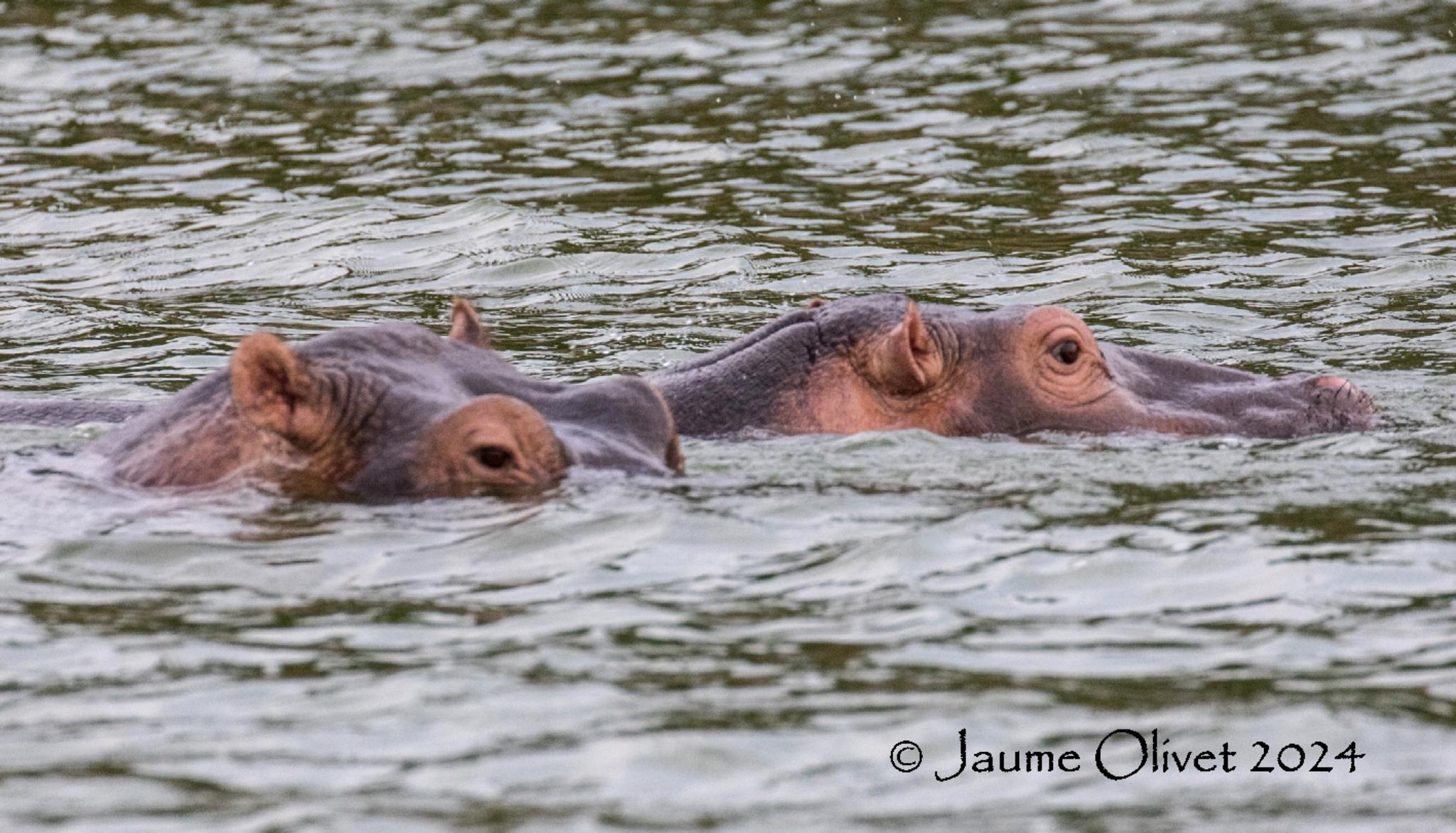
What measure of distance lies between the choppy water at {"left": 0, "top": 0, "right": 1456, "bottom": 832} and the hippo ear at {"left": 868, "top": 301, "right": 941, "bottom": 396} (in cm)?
43

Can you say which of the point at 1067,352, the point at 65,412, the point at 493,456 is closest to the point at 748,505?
the point at 493,456

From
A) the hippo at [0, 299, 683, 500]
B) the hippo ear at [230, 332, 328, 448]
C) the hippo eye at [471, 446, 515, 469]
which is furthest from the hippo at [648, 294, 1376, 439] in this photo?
the hippo ear at [230, 332, 328, 448]

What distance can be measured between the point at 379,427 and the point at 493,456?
1.27 feet

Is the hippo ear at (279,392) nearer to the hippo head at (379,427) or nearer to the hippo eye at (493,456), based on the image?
the hippo head at (379,427)

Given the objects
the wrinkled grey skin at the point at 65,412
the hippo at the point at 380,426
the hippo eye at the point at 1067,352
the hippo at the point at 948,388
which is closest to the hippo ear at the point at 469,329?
the hippo at the point at 380,426

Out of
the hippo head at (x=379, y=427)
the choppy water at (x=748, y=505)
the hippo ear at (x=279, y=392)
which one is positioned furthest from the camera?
the hippo head at (x=379, y=427)

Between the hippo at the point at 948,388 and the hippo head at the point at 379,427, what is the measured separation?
53.6 inches

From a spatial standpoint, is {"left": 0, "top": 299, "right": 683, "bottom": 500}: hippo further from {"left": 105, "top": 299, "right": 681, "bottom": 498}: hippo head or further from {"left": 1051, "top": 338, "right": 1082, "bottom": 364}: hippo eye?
{"left": 1051, "top": 338, "right": 1082, "bottom": 364}: hippo eye

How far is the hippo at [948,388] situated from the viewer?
951 centimetres

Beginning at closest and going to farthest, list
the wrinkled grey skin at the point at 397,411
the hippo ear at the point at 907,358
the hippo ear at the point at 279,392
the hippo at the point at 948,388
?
the hippo ear at the point at 279,392
the wrinkled grey skin at the point at 397,411
the hippo ear at the point at 907,358
the hippo at the point at 948,388

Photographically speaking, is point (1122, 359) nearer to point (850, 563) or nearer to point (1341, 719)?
point (850, 563)

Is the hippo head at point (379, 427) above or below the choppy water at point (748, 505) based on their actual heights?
Result: above

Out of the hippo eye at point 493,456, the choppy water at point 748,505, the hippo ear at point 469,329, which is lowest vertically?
the choppy water at point 748,505

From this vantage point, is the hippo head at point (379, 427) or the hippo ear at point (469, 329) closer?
the hippo head at point (379, 427)
